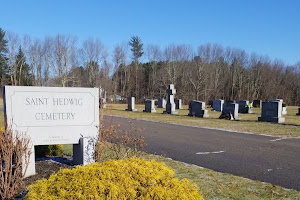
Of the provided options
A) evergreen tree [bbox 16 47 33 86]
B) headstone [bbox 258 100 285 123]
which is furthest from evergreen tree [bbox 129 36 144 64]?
headstone [bbox 258 100 285 123]

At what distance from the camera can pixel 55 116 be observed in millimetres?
4574

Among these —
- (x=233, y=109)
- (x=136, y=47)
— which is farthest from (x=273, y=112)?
(x=136, y=47)

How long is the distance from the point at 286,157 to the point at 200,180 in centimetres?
352

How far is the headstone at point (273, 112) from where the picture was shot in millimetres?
14867

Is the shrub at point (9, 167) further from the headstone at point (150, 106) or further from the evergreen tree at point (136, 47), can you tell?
the evergreen tree at point (136, 47)

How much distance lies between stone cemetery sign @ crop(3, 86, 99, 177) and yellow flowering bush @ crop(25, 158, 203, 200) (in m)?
2.10

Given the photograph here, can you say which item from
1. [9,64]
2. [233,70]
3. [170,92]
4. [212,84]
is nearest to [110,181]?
[170,92]

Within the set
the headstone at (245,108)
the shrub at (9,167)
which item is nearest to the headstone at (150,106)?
the headstone at (245,108)

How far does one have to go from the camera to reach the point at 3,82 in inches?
1877

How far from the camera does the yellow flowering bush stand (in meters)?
2.26

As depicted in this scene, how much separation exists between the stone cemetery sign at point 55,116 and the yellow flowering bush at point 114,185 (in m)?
2.10

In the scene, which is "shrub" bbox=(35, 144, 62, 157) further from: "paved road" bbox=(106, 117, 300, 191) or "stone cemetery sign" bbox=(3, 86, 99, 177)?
"paved road" bbox=(106, 117, 300, 191)

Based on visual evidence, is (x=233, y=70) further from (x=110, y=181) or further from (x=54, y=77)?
(x=110, y=181)

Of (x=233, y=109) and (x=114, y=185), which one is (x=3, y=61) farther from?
(x=114, y=185)
